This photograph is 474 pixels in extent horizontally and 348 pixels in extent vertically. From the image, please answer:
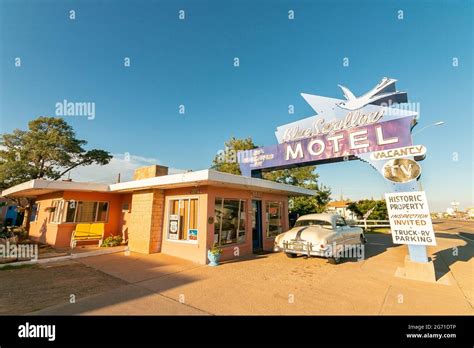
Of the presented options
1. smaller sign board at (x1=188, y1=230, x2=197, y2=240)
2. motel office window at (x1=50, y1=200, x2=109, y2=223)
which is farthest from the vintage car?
motel office window at (x1=50, y1=200, x2=109, y2=223)

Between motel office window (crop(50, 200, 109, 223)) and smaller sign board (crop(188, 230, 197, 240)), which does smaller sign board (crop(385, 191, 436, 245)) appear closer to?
smaller sign board (crop(188, 230, 197, 240))

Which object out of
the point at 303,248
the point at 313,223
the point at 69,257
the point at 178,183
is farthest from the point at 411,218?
the point at 69,257

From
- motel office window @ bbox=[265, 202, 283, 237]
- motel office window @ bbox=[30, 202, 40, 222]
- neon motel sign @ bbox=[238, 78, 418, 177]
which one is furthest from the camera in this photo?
motel office window @ bbox=[30, 202, 40, 222]

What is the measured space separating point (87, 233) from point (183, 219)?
564cm

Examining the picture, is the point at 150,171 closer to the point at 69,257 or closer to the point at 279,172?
the point at 69,257

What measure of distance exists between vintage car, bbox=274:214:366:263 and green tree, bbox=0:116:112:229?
1982 cm

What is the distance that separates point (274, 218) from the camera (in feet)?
41.3

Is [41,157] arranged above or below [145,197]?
above

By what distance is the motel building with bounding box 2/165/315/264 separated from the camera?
8477 millimetres
